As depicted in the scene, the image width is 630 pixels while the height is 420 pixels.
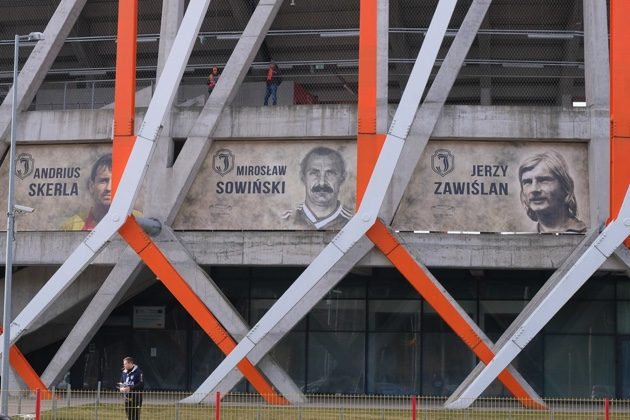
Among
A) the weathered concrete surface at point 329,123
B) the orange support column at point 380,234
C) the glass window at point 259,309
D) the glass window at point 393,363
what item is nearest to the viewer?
the orange support column at point 380,234

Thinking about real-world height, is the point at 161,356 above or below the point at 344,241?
below

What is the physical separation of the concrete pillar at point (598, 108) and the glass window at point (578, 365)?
559 cm

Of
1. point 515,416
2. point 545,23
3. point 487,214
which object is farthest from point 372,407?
point 545,23

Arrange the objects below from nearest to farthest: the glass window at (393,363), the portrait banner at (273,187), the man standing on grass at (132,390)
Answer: the man standing on grass at (132,390)
the portrait banner at (273,187)
the glass window at (393,363)

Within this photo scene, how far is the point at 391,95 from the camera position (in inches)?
1626

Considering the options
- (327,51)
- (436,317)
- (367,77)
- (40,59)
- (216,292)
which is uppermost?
(327,51)

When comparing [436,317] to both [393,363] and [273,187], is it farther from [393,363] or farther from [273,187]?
[273,187]

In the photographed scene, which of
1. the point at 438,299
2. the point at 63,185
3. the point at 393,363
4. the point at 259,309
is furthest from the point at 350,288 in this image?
the point at 63,185

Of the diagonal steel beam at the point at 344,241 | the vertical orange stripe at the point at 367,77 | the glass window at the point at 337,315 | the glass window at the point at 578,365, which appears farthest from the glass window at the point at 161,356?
the glass window at the point at 578,365

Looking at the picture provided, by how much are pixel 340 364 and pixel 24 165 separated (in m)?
11.4

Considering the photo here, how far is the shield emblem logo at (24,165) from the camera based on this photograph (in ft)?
113

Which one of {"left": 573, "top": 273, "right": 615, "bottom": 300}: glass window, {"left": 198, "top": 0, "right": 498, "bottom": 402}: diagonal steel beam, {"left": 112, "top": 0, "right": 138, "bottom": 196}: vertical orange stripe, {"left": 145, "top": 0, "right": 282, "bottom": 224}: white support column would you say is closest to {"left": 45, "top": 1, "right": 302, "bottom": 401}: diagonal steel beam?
{"left": 145, "top": 0, "right": 282, "bottom": 224}: white support column

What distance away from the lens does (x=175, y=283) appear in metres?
31.0

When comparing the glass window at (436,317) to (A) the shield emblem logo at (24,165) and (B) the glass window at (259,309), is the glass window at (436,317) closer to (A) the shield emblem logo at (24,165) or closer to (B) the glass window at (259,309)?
(B) the glass window at (259,309)
